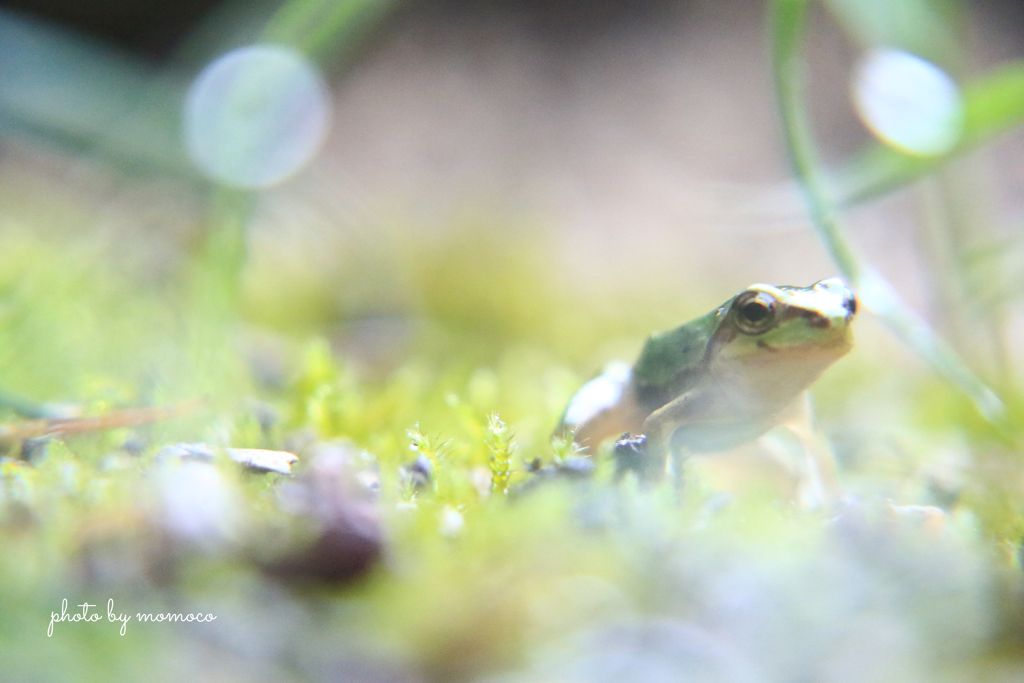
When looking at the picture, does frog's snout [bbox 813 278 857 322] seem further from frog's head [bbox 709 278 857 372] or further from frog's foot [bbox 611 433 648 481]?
frog's foot [bbox 611 433 648 481]

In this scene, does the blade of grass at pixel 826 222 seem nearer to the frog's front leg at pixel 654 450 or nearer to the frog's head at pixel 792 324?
the frog's head at pixel 792 324

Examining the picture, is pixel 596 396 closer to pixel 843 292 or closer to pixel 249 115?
pixel 843 292

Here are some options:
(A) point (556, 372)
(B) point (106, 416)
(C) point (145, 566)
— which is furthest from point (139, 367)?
(C) point (145, 566)

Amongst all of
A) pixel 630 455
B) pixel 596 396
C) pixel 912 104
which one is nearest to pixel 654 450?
pixel 630 455

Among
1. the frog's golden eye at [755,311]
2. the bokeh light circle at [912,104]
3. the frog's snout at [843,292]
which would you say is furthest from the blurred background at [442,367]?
the frog's golden eye at [755,311]

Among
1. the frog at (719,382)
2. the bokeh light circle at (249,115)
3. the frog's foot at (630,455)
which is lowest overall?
the frog's foot at (630,455)

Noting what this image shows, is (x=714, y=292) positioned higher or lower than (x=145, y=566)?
higher

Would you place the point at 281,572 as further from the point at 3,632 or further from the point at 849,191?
the point at 849,191
